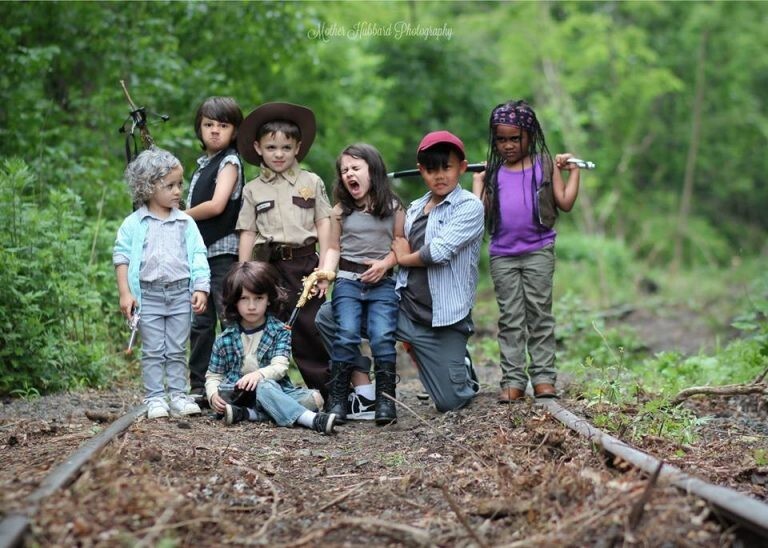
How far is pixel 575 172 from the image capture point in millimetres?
6965

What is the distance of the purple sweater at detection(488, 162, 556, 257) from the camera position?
6.99 m

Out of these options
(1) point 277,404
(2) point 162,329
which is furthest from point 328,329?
(2) point 162,329

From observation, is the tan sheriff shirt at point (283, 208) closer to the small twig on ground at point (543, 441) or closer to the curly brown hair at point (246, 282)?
the curly brown hair at point (246, 282)

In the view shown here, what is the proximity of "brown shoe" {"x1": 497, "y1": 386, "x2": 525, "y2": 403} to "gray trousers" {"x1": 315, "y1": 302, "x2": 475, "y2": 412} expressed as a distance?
248mm

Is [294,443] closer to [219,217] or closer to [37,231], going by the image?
[219,217]

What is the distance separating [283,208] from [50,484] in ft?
11.7

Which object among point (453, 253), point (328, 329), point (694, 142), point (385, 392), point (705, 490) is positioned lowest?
point (385, 392)

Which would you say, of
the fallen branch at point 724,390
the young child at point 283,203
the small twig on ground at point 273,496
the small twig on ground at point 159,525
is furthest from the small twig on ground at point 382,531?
the fallen branch at point 724,390

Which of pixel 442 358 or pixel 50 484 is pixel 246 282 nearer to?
pixel 442 358

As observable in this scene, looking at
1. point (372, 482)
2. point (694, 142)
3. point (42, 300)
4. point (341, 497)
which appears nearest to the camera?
point (341, 497)

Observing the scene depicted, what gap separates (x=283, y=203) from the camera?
7160 mm

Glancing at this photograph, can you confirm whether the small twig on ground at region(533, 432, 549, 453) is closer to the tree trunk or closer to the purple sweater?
the purple sweater

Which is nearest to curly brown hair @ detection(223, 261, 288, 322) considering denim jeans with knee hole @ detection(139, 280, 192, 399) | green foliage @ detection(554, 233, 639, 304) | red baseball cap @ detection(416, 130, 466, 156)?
denim jeans with knee hole @ detection(139, 280, 192, 399)

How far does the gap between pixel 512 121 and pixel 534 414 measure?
2.12 meters
